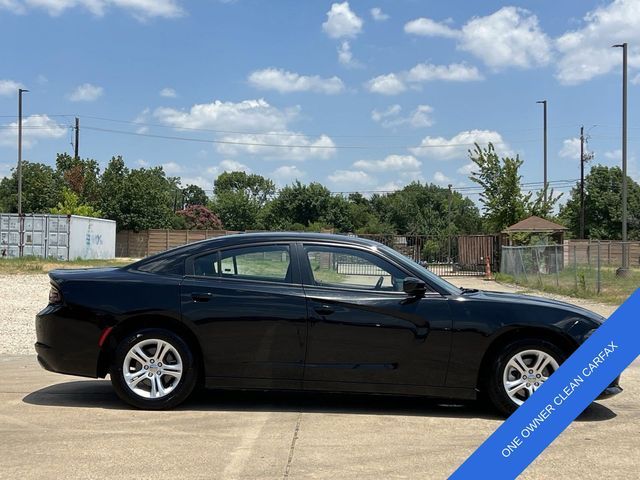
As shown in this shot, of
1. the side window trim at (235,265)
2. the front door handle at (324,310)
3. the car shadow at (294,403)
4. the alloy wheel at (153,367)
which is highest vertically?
the side window trim at (235,265)

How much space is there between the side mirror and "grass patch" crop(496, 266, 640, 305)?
462 inches

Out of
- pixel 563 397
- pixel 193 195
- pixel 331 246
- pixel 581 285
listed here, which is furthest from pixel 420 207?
pixel 563 397

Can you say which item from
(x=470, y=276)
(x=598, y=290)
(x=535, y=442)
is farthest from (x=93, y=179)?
(x=535, y=442)

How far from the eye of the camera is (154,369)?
5.57m

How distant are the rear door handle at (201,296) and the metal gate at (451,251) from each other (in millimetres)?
23551

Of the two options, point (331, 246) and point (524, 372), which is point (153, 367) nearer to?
point (331, 246)

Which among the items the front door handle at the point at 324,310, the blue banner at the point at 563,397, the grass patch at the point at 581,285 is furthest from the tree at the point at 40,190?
the blue banner at the point at 563,397

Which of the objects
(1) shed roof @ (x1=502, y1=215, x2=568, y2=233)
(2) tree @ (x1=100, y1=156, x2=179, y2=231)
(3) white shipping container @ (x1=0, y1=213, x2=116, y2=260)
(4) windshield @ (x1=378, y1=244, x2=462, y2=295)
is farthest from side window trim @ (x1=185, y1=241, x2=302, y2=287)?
(2) tree @ (x1=100, y1=156, x2=179, y2=231)

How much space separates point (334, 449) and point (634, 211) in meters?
77.1

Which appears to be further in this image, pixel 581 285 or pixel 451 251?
pixel 451 251

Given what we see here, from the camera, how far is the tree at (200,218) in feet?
260

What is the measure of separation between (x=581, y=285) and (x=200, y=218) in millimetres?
65915

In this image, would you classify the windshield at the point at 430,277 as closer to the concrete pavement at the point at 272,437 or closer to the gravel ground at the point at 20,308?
the concrete pavement at the point at 272,437

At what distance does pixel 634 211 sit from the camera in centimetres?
7269
